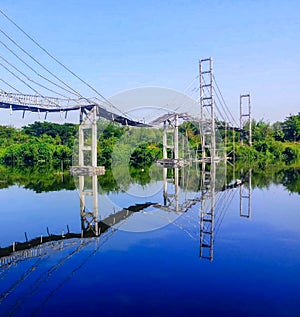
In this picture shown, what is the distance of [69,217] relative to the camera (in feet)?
24.7

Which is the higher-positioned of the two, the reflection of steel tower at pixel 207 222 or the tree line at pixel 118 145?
the tree line at pixel 118 145

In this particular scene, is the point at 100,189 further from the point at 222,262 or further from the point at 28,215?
the point at 222,262

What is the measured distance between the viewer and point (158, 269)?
174 inches

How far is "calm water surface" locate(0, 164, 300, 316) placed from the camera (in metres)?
3.44

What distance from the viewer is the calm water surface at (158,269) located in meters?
3.44

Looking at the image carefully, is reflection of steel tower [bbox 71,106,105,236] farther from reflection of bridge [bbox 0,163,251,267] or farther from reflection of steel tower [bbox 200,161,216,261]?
reflection of steel tower [bbox 200,161,216,261]

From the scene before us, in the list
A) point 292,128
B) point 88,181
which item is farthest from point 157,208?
point 292,128

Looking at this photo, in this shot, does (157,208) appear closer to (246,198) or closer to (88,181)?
(246,198)

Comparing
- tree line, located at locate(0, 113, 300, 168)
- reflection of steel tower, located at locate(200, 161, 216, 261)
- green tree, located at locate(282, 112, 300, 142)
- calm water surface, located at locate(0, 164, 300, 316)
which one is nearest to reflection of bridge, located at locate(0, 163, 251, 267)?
reflection of steel tower, located at locate(200, 161, 216, 261)

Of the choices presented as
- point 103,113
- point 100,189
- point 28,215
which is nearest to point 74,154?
point 103,113

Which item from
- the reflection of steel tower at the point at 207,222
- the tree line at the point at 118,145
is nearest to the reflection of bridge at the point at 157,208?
the reflection of steel tower at the point at 207,222

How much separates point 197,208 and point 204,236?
8.65 feet

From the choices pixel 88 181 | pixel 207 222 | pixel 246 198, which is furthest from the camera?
pixel 88 181

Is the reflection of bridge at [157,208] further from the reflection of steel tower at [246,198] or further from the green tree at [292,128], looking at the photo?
the green tree at [292,128]
